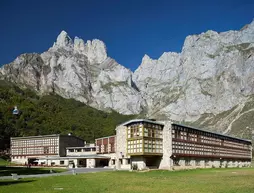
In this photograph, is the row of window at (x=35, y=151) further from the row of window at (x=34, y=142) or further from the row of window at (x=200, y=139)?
the row of window at (x=200, y=139)

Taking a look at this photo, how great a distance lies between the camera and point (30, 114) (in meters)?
177

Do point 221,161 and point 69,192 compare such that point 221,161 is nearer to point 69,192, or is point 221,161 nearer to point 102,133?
point 69,192

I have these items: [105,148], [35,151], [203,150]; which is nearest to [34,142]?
[35,151]

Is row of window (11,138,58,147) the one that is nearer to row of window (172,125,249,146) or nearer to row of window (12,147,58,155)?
row of window (12,147,58,155)

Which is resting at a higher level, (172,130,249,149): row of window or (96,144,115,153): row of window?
(172,130,249,149): row of window

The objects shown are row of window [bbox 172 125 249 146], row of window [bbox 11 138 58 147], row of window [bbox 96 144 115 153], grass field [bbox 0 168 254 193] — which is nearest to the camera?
grass field [bbox 0 168 254 193]

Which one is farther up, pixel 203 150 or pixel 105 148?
pixel 203 150

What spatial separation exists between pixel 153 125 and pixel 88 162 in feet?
94.1

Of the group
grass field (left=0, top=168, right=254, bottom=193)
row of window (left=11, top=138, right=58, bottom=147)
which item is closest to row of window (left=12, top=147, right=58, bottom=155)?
row of window (left=11, top=138, right=58, bottom=147)

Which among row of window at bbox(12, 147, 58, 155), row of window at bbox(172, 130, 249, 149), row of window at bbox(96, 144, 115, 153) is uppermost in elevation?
row of window at bbox(172, 130, 249, 149)

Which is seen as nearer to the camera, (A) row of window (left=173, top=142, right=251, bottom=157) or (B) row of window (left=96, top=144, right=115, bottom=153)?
(A) row of window (left=173, top=142, right=251, bottom=157)

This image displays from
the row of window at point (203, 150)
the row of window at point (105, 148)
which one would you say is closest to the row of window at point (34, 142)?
the row of window at point (105, 148)

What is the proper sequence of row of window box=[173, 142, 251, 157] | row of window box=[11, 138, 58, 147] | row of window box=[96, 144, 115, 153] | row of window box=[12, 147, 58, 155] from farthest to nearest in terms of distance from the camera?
1. row of window box=[11, 138, 58, 147]
2. row of window box=[12, 147, 58, 155]
3. row of window box=[96, 144, 115, 153]
4. row of window box=[173, 142, 251, 157]

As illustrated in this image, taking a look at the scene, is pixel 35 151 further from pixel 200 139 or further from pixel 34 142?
pixel 200 139
